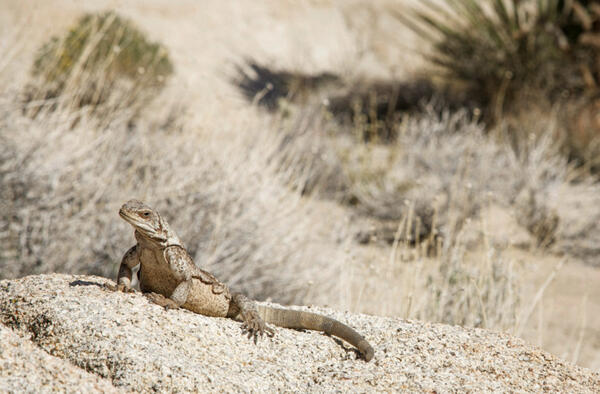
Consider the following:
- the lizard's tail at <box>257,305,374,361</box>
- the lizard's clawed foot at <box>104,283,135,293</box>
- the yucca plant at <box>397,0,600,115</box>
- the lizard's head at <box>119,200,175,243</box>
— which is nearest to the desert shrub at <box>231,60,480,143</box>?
the yucca plant at <box>397,0,600,115</box>

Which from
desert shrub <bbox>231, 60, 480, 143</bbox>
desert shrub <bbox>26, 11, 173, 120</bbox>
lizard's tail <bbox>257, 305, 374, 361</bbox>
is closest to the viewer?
lizard's tail <bbox>257, 305, 374, 361</bbox>

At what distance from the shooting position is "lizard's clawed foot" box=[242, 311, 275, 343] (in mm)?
3522

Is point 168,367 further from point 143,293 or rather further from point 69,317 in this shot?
point 143,293

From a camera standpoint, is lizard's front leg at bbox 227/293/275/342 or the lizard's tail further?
lizard's front leg at bbox 227/293/275/342

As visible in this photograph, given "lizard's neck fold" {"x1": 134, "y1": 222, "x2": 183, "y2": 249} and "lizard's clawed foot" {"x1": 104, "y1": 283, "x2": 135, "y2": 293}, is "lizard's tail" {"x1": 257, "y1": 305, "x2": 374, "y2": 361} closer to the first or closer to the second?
"lizard's neck fold" {"x1": 134, "y1": 222, "x2": 183, "y2": 249}

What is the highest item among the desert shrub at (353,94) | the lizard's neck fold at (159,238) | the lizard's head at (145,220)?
the desert shrub at (353,94)

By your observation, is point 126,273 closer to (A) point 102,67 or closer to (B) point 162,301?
(B) point 162,301

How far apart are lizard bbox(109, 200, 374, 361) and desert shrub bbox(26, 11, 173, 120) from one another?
430cm

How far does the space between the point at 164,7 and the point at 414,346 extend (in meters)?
14.4

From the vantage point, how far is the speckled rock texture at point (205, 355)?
9.35 feet

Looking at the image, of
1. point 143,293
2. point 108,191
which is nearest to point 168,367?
point 143,293

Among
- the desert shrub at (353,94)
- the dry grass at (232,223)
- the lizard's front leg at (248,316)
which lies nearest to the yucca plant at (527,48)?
the desert shrub at (353,94)

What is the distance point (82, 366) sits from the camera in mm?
2912

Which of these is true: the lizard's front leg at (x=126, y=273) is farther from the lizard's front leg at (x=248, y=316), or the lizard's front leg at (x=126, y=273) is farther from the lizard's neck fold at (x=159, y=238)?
the lizard's front leg at (x=248, y=316)
